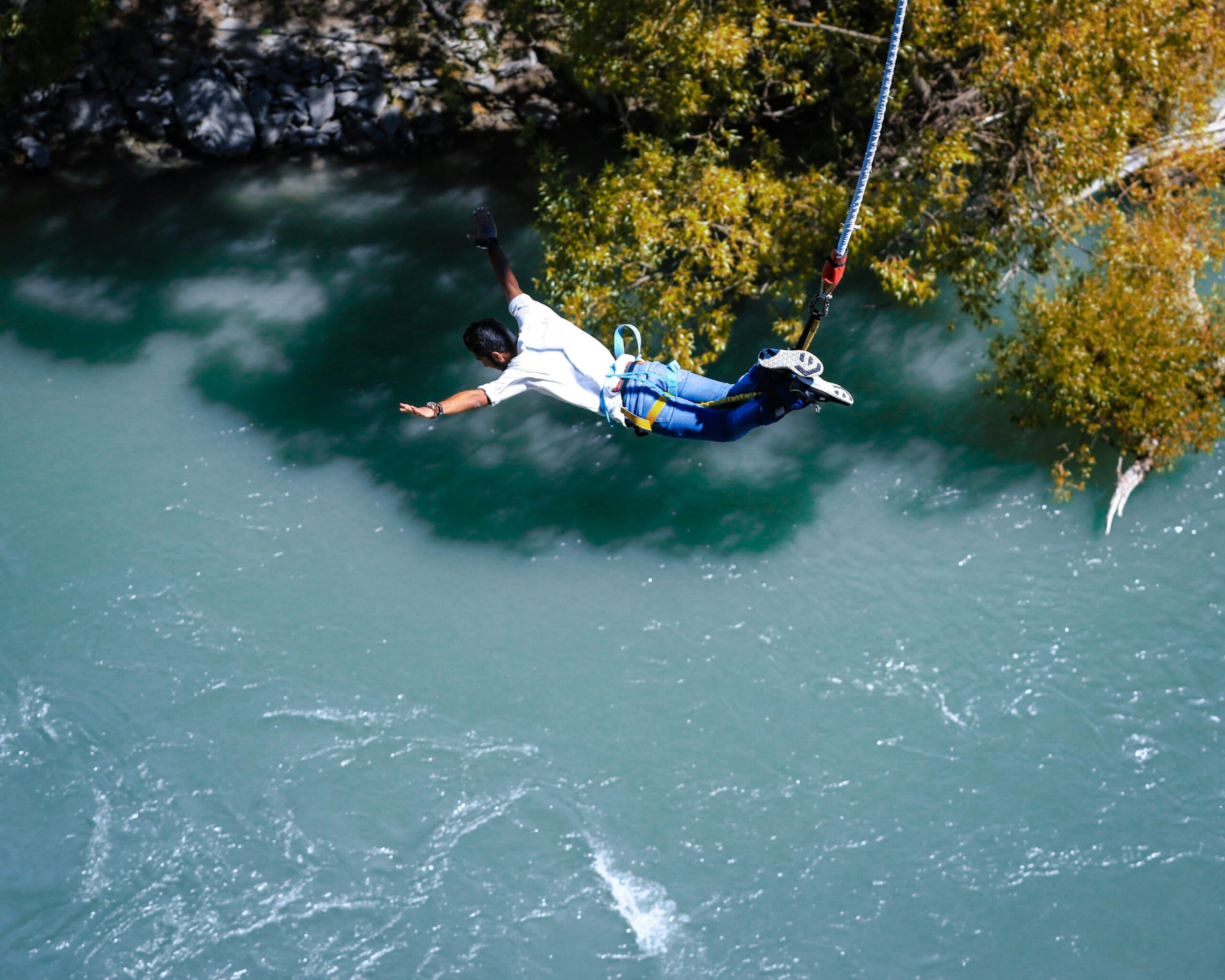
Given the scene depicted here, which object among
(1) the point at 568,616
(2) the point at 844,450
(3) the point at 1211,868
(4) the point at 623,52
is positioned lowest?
(3) the point at 1211,868

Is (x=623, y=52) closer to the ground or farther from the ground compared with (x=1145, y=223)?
farther from the ground

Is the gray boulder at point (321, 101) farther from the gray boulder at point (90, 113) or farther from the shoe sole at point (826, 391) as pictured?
the shoe sole at point (826, 391)

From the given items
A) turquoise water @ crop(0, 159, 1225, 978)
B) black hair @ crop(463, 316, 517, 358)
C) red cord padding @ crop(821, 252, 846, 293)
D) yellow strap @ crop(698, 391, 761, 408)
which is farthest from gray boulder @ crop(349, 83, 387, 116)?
red cord padding @ crop(821, 252, 846, 293)

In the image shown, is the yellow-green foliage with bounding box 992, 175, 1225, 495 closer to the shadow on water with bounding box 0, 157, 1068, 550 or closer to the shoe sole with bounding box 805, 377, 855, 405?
the shadow on water with bounding box 0, 157, 1068, 550

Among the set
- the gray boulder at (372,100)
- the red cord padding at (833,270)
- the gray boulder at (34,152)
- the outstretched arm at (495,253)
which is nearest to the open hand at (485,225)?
the outstretched arm at (495,253)

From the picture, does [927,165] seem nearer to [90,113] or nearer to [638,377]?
[638,377]

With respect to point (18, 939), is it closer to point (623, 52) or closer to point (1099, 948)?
point (1099, 948)

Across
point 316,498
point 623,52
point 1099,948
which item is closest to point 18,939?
point 316,498
